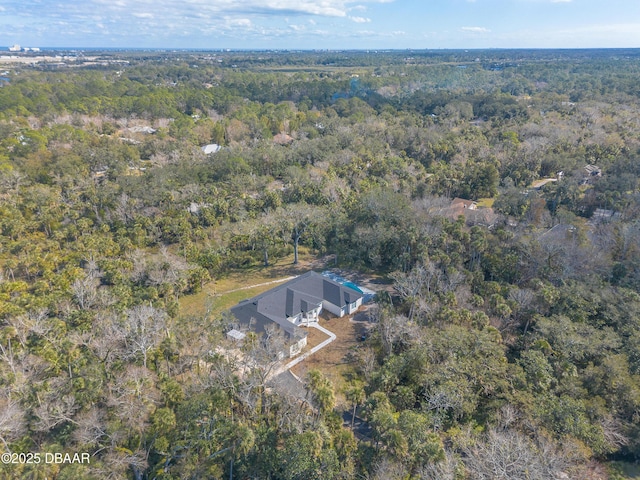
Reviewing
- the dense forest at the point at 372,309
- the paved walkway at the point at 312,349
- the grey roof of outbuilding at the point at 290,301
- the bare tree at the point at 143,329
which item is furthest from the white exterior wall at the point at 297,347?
the bare tree at the point at 143,329

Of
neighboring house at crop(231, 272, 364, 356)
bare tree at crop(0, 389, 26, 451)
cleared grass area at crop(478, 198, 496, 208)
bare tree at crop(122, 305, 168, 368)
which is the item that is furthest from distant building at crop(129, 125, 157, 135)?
bare tree at crop(0, 389, 26, 451)

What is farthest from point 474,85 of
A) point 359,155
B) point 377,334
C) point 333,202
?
point 377,334

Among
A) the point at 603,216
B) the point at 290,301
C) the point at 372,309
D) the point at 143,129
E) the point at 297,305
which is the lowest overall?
the point at 372,309

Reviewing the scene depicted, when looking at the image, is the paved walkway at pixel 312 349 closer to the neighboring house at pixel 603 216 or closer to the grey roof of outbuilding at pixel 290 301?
the grey roof of outbuilding at pixel 290 301

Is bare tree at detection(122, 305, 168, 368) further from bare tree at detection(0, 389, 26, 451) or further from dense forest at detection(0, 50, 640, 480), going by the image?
bare tree at detection(0, 389, 26, 451)

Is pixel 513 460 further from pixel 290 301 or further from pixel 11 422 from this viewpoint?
pixel 11 422

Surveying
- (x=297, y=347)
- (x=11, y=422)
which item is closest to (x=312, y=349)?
(x=297, y=347)

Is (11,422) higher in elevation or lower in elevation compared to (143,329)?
lower

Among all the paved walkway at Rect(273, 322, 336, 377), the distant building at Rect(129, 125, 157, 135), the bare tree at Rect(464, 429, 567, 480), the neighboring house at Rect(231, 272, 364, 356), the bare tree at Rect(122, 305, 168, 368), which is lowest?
the paved walkway at Rect(273, 322, 336, 377)
